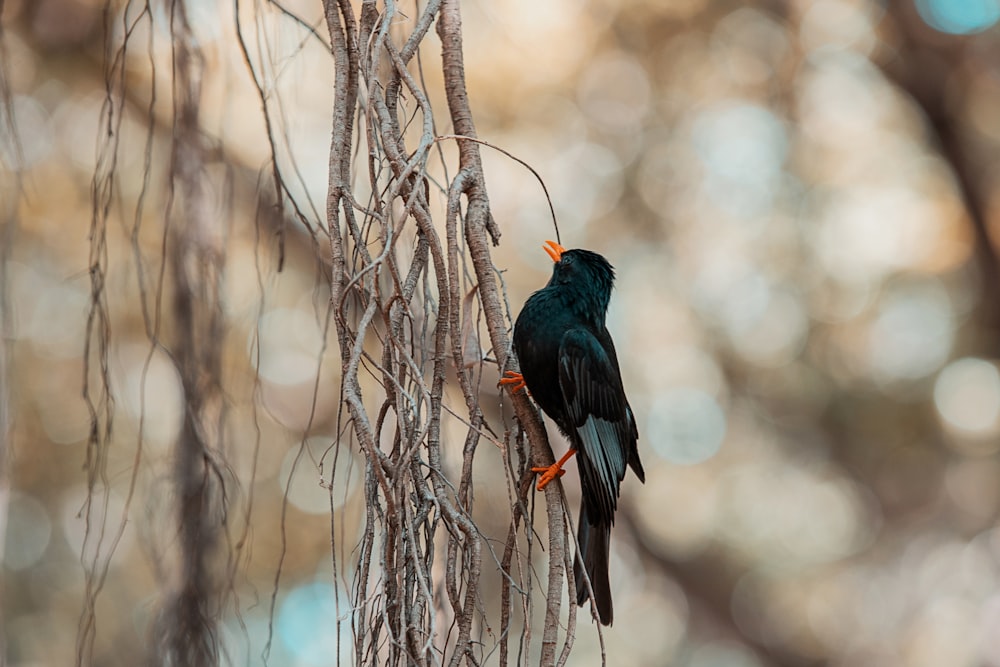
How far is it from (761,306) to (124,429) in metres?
4.60

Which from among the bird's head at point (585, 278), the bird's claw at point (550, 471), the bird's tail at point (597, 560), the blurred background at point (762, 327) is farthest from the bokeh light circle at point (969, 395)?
the bird's claw at point (550, 471)

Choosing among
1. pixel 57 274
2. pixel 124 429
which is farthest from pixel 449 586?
pixel 124 429

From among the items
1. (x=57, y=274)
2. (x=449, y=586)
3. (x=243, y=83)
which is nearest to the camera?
(x=449, y=586)

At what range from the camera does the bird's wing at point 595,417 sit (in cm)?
298

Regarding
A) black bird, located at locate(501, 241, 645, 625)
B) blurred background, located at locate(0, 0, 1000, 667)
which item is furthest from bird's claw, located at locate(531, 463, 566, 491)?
blurred background, located at locate(0, 0, 1000, 667)

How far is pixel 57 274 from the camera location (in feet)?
18.6

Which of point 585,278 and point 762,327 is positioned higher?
point 762,327

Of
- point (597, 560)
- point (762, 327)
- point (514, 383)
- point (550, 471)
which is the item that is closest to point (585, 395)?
point (597, 560)

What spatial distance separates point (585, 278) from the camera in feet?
11.5

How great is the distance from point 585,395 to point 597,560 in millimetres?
511

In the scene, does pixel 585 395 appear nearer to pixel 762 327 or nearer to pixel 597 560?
pixel 597 560

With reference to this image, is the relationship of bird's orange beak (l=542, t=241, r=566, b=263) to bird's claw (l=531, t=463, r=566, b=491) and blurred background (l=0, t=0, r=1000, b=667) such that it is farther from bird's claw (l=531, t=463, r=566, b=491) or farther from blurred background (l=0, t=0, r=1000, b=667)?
blurred background (l=0, t=0, r=1000, b=667)

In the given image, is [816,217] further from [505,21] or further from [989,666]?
[989,666]

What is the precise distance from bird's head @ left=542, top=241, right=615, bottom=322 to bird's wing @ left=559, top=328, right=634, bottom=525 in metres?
0.21
